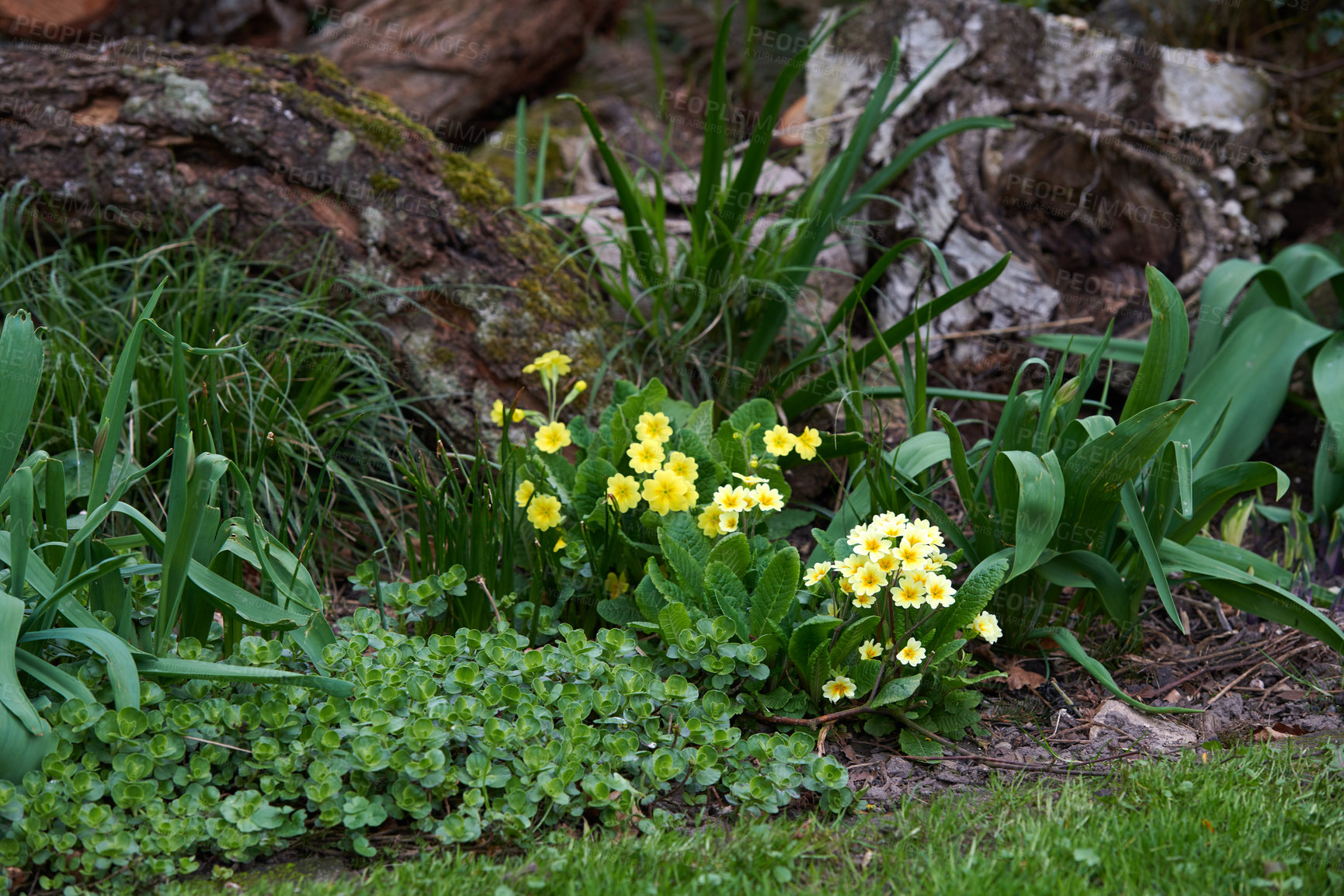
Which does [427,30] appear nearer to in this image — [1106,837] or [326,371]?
[326,371]

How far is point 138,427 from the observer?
239 centimetres

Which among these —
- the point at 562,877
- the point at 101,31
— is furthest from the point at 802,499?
the point at 101,31

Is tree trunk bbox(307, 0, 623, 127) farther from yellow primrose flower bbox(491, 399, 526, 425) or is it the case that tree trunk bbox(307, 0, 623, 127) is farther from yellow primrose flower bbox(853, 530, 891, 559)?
yellow primrose flower bbox(853, 530, 891, 559)

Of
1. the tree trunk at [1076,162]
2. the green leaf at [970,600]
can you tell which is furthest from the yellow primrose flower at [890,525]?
the tree trunk at [1076,162]

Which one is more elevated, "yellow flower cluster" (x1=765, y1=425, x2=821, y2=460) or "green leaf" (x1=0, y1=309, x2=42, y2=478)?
"green leaf" (x1=0, y1=309, x2=42, y2=478)

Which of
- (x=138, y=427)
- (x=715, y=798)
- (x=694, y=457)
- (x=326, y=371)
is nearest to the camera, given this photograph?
(x=715, y=798)

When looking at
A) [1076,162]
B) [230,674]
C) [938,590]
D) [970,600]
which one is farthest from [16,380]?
[1076,162]

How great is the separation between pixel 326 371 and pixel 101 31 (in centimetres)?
356

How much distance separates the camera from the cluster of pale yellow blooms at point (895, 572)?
5.69 feet

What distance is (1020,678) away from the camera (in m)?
2.10
